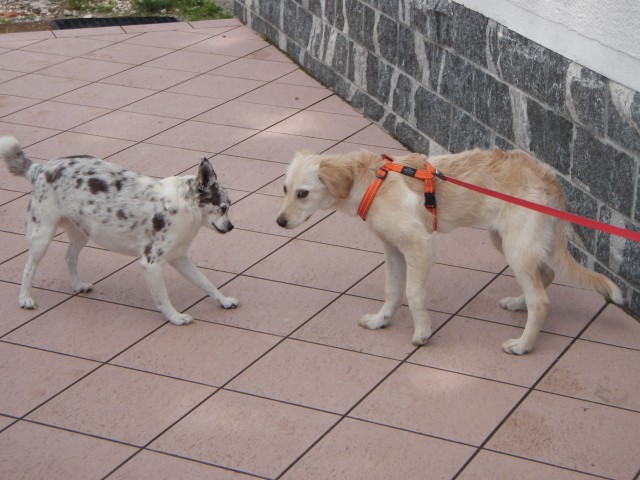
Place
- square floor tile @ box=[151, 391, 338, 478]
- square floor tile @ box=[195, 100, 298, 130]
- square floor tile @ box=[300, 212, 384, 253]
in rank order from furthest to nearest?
square floor tile @ box=[195, 100, 298, 130]
square floor tile @ box=[300, 212, 384, 253]
square floor tile @ box=[151, 391, 338, 478]

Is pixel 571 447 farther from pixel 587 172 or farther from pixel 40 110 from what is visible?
pixel 40 110

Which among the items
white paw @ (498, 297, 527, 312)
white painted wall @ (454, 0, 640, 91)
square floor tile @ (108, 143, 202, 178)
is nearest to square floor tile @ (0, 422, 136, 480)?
white paw @ (498, 297, 527, 312)

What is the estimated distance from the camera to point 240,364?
16.0 ft

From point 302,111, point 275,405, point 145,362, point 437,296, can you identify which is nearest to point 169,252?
point 145,362

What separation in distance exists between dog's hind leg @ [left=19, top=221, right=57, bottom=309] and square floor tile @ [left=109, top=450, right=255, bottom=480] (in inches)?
64.3

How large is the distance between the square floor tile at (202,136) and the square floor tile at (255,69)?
123 centimetres

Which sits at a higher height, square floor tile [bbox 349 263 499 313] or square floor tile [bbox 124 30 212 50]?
square floor tile [bbox 124 30 212 50]

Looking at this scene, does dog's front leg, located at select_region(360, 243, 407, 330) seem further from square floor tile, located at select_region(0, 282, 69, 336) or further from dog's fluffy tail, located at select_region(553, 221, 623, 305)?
square floor tile, located at select_region(0, 282, 69, 336)

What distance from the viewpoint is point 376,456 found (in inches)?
164

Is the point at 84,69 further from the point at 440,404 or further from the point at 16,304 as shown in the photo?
the point at 440,404

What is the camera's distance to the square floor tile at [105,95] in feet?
27.4

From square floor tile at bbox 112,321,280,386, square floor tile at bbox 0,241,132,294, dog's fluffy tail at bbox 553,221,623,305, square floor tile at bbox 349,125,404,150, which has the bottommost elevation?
square floor tile at bbox 0,241,132,294

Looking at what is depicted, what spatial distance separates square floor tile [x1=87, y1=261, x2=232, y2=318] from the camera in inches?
217

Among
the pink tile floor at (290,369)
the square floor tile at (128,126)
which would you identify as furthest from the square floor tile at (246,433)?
the square floor tile at (128,126)
